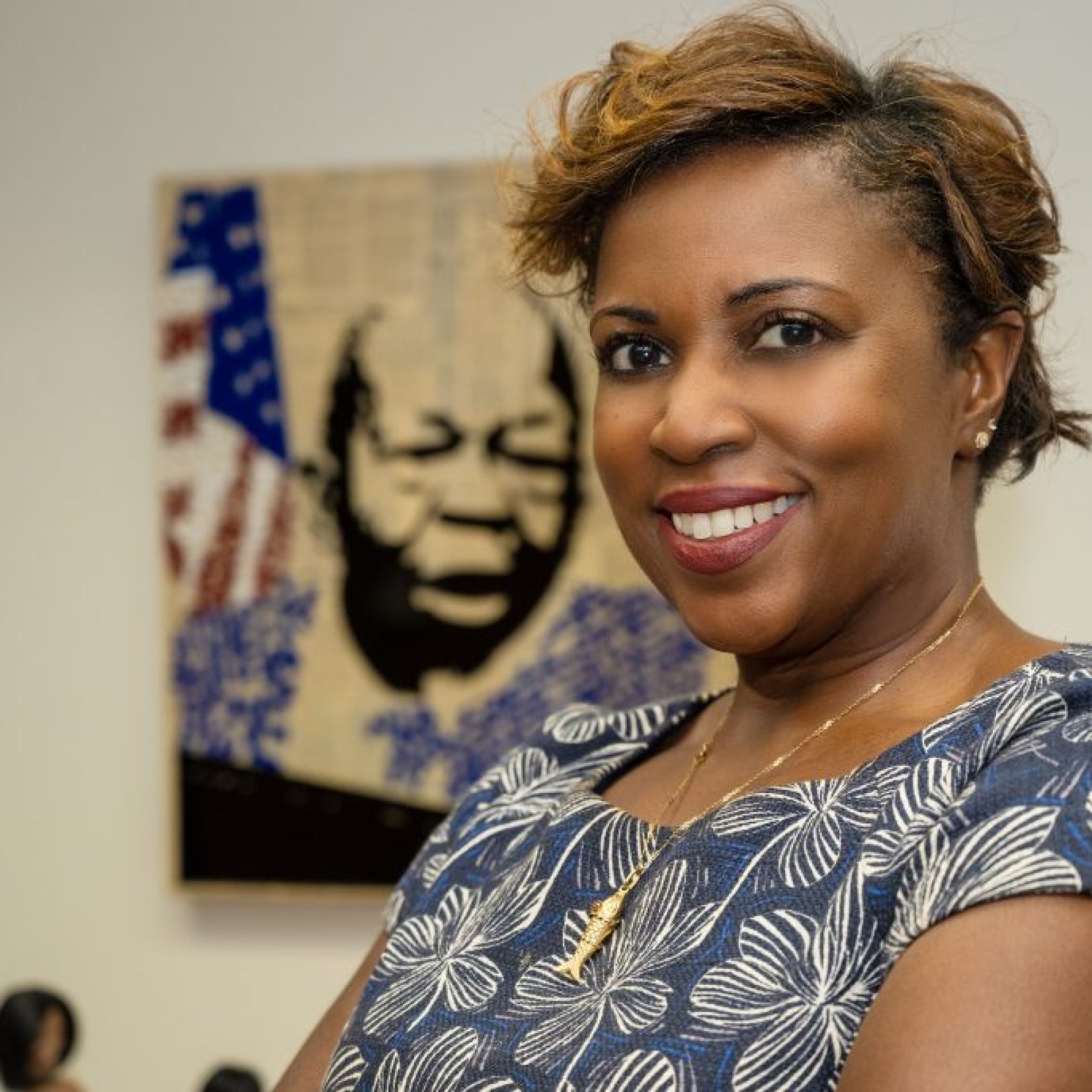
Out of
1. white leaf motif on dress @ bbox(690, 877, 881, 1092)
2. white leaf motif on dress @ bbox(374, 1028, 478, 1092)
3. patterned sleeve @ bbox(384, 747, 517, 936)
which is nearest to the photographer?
white leaf motif on dress @ bbox(690, 877, 881, 1092)

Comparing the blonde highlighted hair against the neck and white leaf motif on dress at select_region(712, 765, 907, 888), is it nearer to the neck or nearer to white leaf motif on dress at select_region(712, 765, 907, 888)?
the neck

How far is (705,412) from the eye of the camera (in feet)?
3.44

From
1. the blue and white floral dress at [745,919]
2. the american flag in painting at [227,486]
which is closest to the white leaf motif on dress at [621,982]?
the blue and white floral dress at [745,919]

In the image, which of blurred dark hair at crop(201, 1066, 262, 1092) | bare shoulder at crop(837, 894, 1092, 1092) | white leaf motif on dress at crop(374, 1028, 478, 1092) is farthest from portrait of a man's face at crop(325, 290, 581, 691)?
bare shoulder at crop(837, 894, 1092, 1092)

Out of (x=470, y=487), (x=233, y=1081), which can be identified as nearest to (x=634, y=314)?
(x=470, y=487)

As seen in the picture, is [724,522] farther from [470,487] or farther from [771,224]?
[470,487]

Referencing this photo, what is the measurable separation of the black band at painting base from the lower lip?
1.14 metres

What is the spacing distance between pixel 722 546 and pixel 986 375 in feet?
0.71

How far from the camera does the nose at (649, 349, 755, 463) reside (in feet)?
3.43

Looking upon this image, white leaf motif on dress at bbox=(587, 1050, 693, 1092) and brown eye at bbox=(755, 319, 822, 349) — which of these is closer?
white leaf motif on dress at bbox=(587, 1050, 693, 1092)

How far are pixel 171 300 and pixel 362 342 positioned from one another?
0.26 m

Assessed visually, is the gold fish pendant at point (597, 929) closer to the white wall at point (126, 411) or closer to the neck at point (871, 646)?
the neck at point (871, 646)

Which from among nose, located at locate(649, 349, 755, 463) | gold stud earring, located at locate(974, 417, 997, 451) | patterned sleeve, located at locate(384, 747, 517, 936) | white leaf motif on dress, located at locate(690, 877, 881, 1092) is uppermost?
nose, located at locate(649, 349, 755, 463)

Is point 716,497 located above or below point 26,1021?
above
